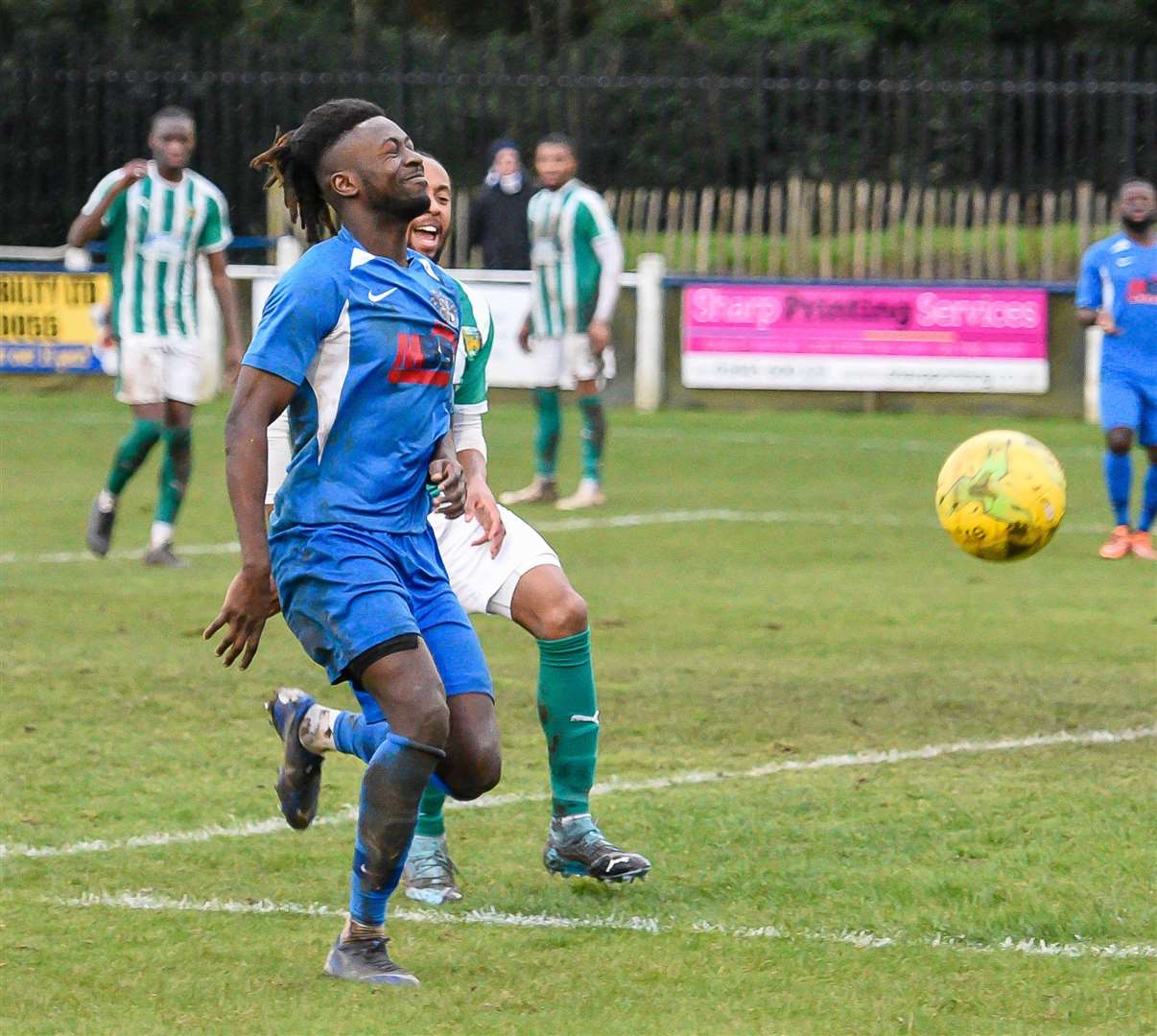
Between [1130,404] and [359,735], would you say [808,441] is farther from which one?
[359,735]

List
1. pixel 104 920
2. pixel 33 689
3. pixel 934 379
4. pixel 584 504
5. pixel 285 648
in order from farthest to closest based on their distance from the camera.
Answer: pixel 934 379, pixel 584 504, pixel 285 648, pixel 33 689, pixel 104 920

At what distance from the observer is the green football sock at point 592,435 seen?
14172 millimetres

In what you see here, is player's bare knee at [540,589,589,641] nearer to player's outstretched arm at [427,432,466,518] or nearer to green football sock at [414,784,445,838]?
green football sock at [414,784,445,838]

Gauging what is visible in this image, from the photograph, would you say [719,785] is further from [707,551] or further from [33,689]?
[707,551]

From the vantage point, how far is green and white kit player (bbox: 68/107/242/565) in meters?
11.4

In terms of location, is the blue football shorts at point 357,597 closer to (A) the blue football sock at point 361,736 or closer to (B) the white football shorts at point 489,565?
(A) the blue football sock at point 361,736

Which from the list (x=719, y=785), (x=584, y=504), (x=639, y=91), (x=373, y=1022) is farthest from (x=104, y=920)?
(x=639, y=91)

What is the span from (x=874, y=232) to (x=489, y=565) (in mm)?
16124

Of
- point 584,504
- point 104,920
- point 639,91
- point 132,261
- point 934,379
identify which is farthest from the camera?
point 639,91

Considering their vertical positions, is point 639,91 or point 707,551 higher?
point 639,91

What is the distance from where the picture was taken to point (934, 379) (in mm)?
20250

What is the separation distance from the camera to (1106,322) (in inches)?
492

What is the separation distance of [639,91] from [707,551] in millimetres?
10578

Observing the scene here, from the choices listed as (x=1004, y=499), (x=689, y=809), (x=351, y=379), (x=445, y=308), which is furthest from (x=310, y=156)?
(x=1004, y=499)
